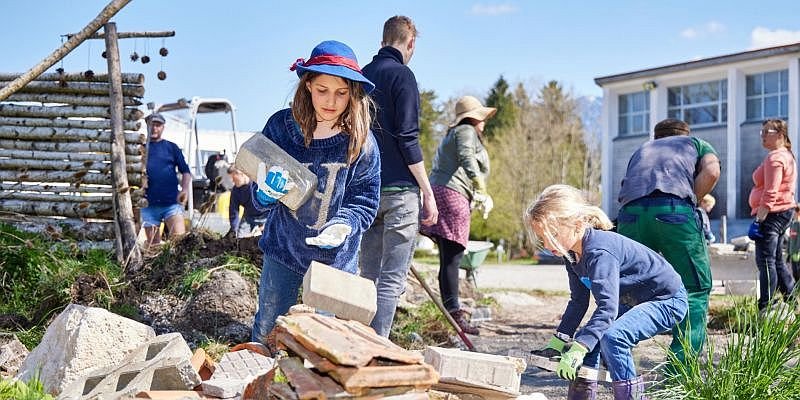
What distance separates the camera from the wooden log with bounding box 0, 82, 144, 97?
7.64m

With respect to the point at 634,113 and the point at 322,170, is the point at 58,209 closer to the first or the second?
the point at 322,170

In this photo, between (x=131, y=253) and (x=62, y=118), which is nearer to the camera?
(x=131, y=253)

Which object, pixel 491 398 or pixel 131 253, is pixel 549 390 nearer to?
pixel 491 398

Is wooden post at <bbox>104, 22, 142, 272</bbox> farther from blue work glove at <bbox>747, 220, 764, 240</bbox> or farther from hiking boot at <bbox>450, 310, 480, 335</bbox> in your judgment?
blue work glove at <bbox>747, 220, 764, 240</bbox>

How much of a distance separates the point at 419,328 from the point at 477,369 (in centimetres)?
312

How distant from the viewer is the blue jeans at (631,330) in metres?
3.61

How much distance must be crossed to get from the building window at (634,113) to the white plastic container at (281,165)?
85.4 feet

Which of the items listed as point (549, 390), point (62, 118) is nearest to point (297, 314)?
point (549, 390)

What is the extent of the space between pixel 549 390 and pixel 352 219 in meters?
1.88

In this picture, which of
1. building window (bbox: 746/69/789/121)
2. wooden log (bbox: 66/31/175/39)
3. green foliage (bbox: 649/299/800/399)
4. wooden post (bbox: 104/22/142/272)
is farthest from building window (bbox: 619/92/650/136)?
green foliage (bbox: 649/299/800/399)

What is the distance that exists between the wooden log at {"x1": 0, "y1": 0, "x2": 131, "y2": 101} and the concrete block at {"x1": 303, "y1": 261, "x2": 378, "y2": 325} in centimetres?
472

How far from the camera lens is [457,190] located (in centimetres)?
670

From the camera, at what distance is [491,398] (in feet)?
11.1

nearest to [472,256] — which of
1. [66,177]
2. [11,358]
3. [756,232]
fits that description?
[756,232]
